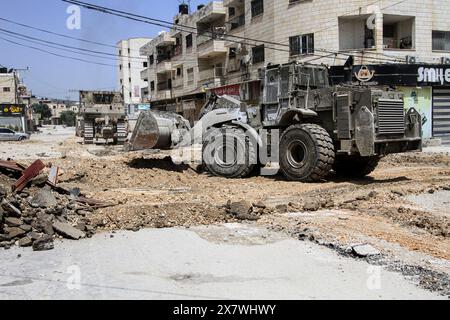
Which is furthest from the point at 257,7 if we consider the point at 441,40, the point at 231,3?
the point at 441,40

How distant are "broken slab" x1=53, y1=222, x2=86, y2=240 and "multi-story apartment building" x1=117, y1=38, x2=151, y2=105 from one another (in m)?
88.2

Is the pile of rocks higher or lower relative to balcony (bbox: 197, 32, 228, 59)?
lower

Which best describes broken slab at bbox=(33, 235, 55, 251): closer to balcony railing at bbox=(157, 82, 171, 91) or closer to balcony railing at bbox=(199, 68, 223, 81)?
balcony railing at bbox=(199, 68, 223, 81)

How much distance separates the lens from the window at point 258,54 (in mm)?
36125

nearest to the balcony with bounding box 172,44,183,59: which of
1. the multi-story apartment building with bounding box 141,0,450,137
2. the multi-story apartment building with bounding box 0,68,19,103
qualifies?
the multi-story apartment building with bounding box 141,0,450,137

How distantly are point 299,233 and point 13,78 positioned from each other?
278 feet

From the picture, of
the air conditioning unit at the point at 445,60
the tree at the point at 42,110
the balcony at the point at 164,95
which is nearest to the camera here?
the air conditioning unit at the point at 445,60

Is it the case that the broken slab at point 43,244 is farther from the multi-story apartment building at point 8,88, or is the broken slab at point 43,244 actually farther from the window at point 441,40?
the multi-story apartment building at point 8,88

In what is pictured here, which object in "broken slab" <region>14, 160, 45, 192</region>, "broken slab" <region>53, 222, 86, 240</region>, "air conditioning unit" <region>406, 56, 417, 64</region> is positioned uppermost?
"air conditioning unit" <region>406, 56, 417, 64</region>

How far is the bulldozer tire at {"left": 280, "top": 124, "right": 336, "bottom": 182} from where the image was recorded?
12047 mm

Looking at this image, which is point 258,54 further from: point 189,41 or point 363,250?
point 363,250

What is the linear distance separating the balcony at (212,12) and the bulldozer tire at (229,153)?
31.3 m

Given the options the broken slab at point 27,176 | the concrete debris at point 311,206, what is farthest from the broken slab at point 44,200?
the concrete debris at point 311,206

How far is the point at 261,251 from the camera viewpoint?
649cm
